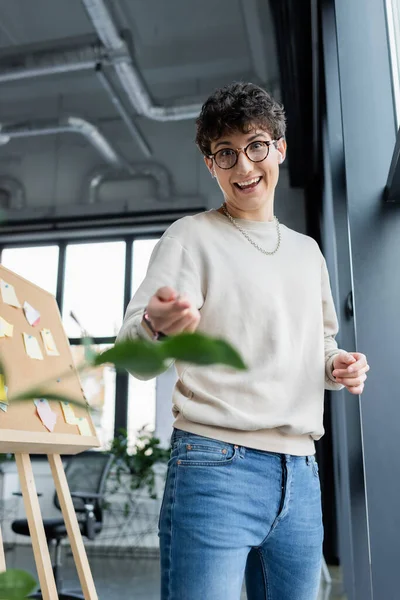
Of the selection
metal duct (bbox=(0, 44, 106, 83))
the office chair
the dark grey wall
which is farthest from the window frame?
the dark grey wall

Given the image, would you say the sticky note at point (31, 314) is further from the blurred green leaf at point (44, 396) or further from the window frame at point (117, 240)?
the window frame at point (117, 240)

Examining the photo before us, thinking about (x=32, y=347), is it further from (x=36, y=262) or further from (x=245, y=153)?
(x=36, y=262)

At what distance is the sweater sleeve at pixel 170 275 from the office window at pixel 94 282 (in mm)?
6075

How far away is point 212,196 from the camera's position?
677cm

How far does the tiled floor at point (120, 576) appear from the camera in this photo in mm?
3863

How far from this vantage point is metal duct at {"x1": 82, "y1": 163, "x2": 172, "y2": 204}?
690 centimetres

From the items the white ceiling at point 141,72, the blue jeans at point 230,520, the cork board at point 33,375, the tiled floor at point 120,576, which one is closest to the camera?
the blue jeans at point 230,520

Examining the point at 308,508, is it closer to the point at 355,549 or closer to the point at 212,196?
the point at 355,549

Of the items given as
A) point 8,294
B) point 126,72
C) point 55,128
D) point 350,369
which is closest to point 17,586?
point 350,369

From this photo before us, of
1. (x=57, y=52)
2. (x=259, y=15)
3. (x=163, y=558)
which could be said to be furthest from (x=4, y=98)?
(x=163, y=558)

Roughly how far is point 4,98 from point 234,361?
23.4ft

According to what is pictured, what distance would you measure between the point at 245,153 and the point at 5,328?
1089mm

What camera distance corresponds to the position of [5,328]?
6.23 ft

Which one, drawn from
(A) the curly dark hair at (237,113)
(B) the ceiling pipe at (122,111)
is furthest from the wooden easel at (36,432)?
(B) the ceiling pipe at (122,111)
